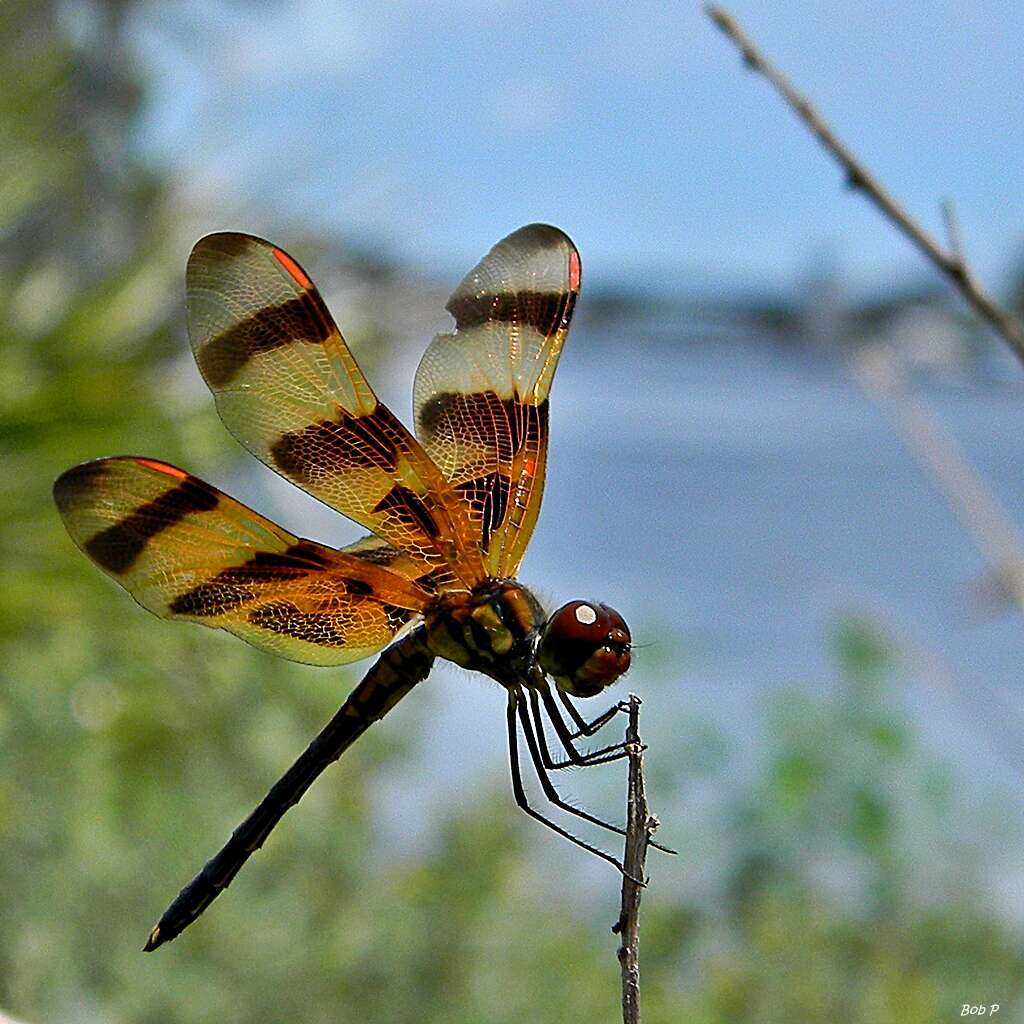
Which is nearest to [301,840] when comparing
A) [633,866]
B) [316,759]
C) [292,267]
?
[316,759]

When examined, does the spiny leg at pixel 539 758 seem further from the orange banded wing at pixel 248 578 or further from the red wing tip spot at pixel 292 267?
the red wing tip spot at pixel 292 267

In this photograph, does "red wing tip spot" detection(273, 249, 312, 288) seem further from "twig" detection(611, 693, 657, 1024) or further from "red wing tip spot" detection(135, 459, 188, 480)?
"twig" detection(611, 693, 657, 1024)

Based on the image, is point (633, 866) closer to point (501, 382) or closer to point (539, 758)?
point (539, 758)

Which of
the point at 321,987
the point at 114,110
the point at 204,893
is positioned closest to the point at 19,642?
the point at 321,987

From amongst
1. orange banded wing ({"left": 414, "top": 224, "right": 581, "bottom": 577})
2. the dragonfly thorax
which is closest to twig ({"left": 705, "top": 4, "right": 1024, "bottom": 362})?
orange banded wing ({"left": 414, "top": 224, "right": 581, "bottom": 577})

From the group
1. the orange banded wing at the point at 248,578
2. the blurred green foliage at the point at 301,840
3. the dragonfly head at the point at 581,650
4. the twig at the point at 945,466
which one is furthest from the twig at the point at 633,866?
the blurred green foliage at the point at 301,840

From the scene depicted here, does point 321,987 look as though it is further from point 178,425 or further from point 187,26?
point 187,26
